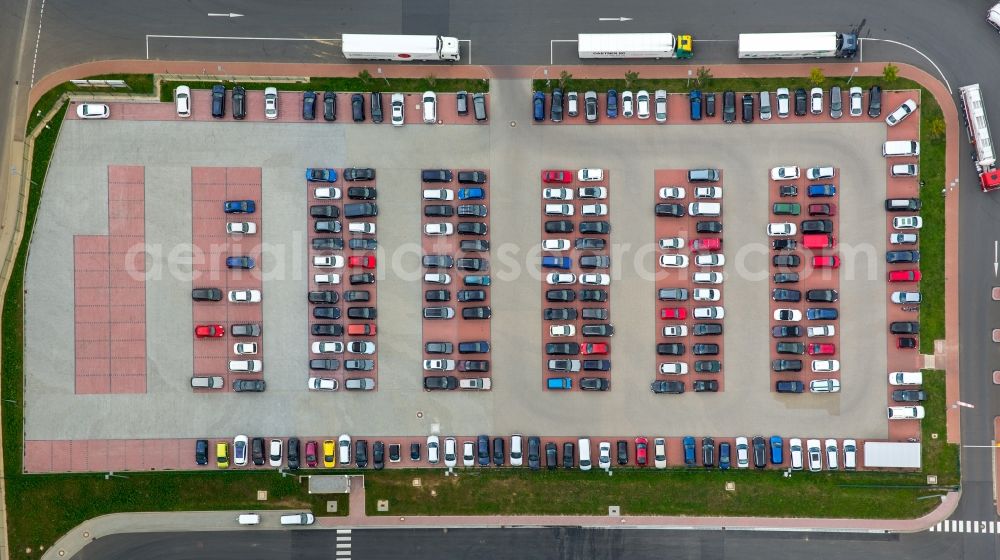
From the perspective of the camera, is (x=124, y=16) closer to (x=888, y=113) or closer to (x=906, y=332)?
(x=888, y=113)

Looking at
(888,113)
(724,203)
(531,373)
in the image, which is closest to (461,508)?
(531,373)

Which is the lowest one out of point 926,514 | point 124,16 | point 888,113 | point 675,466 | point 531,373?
point 926,514

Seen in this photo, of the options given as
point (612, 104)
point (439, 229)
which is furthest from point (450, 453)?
point (612, 104)

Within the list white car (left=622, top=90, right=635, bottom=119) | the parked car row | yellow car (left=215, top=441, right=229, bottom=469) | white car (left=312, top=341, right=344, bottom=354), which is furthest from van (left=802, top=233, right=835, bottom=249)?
yellow car (left=215, top=441, right=229, bottom=469)

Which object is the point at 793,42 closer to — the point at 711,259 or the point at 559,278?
the point at 711,259

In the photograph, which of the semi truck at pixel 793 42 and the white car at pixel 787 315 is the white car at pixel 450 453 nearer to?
the white car at pixel 787 315

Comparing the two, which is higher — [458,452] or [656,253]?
[656,253]

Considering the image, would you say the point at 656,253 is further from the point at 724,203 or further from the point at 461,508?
the point at 461,508
